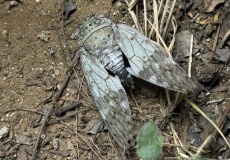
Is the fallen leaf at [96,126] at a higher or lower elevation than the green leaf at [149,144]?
lower

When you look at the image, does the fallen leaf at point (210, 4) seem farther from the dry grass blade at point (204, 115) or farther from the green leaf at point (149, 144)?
the green leaf at point (149, 144)

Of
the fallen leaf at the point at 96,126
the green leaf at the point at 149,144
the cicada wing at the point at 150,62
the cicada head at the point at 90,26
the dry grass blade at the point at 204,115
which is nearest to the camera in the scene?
the green leaf at the point at 149,144

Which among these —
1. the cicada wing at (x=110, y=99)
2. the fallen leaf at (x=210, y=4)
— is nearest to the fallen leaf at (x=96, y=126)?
the cicada wing at (x=110, y=99)

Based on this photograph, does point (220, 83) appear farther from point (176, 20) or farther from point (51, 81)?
point (51, 81)

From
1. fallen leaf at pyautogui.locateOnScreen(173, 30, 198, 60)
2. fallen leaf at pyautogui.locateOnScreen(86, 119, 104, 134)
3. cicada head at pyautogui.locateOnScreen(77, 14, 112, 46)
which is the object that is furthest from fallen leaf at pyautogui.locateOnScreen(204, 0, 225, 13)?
fallen leaf at pyautogui.locateOnScreen(86, 119, 104, 134)

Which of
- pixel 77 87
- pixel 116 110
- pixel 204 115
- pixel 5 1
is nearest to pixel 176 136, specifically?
pixel 204 115
